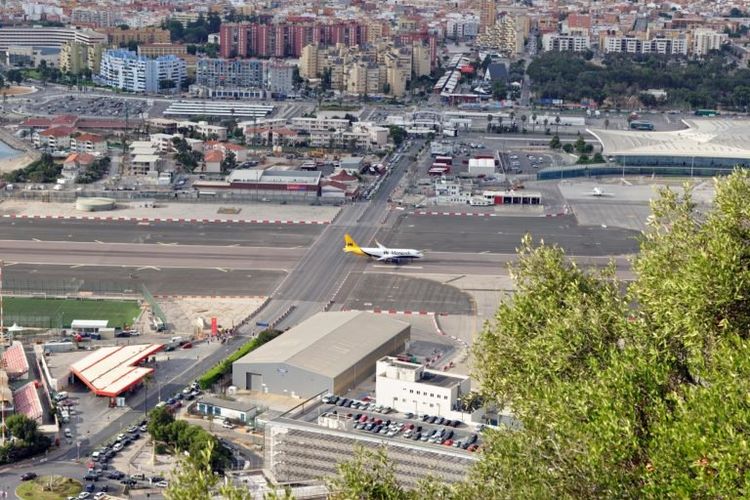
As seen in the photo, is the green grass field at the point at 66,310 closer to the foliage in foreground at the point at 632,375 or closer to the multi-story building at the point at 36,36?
the foliage in foreground at the point at 632,375

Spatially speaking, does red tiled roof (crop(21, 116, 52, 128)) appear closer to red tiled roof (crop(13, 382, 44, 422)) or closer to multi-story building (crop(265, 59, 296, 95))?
multi-story building (crop(265, 59, 296, 95))

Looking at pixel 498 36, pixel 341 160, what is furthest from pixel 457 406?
pixel 498 36

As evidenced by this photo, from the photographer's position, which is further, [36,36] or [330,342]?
[36,36]

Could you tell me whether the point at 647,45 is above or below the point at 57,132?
above

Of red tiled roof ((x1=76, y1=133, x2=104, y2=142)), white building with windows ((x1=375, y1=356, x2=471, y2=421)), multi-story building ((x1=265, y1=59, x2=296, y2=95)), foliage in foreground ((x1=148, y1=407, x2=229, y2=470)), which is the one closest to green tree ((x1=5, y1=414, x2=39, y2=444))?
foliage in foreground ((x1=148, y1=407, x2=229, y2=470))

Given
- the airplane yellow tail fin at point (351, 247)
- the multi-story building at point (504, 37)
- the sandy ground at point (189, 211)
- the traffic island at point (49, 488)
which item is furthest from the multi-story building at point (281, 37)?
the traffic island at point (49, 488)

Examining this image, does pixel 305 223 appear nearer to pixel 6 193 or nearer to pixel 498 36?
pixel 6 193

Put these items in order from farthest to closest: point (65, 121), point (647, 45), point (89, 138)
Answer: point (647, 45) → point (65, 121) → point (89, 138)

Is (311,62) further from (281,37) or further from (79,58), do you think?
(79,58)

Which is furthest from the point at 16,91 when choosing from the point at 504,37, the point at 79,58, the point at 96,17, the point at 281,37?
the point at 504,37
